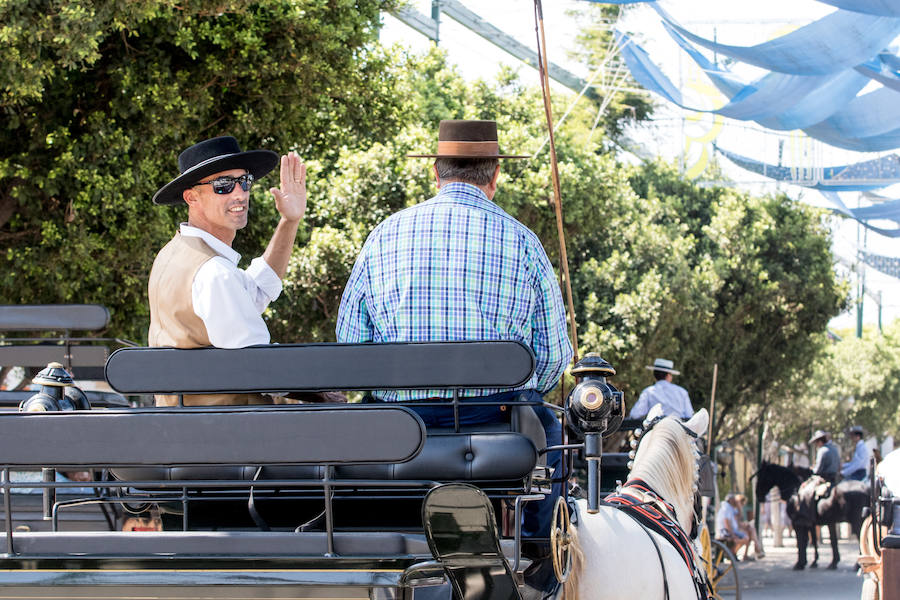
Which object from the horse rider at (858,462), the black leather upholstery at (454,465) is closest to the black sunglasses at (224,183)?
the black leather upholstery at (454,465)

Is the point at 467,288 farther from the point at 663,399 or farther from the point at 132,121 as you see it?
the point at 663,399

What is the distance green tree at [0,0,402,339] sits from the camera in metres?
9.34

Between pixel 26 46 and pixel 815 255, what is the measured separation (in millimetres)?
23076

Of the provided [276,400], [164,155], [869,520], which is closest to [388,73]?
[164,155]

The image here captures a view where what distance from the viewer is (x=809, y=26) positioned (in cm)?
1416

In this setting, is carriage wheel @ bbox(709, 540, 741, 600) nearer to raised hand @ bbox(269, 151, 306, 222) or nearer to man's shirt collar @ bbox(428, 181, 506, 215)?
man's shirt collar @ bbox(428, 181, 506, 215)

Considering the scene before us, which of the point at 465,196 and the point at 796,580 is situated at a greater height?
the point at 465,196

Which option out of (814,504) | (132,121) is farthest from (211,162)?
(814,504)

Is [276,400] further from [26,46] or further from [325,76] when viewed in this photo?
[325,76]

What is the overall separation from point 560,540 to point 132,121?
271 inches

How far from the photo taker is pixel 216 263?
3861 millimetres

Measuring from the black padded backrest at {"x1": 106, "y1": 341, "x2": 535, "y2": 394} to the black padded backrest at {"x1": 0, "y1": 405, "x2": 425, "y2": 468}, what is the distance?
216 mm

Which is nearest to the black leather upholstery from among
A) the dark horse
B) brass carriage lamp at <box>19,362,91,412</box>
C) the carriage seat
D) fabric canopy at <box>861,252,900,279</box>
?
the carriage seat

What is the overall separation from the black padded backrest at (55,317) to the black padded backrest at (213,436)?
273cm
